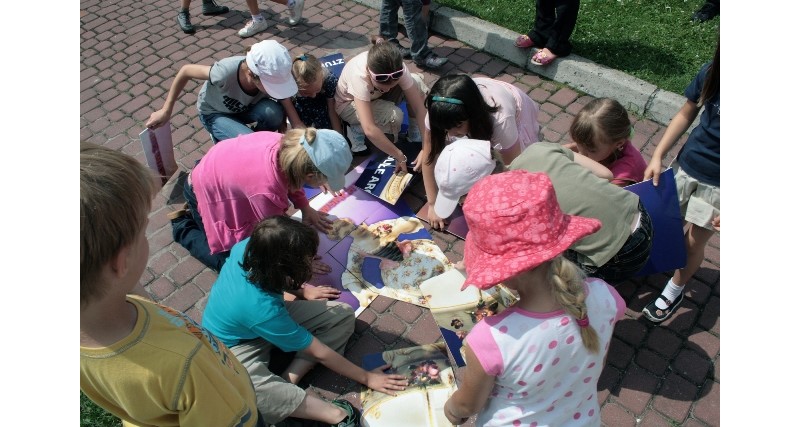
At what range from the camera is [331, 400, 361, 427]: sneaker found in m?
2.62

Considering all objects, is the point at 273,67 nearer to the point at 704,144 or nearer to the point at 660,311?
the point at 704,144

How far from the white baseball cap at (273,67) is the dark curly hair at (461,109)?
1078mm

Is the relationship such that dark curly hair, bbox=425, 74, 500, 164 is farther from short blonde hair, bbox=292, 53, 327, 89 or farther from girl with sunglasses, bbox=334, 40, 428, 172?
short blonde hair, bbox=292, 53, 327, 89

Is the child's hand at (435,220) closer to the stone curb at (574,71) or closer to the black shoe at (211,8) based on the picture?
the stone curb at (574,71)

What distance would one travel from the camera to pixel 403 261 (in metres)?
3.45

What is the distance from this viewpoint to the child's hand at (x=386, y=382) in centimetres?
278

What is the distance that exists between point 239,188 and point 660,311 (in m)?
2.50

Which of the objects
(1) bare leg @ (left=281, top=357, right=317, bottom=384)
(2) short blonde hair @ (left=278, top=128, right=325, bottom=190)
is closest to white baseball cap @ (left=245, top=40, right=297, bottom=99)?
(2) short blonde hair @ (left=278, top=128, right=325, bottom=190)

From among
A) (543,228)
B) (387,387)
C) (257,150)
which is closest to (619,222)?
(543,228)

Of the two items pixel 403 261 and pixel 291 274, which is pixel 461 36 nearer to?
pixel 403 261

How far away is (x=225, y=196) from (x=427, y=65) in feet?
8.60

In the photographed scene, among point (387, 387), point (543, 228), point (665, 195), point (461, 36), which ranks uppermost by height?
point (543, 228)

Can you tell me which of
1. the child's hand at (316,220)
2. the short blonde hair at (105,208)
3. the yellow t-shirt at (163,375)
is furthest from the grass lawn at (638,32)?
the short blonde hair at (105,208)

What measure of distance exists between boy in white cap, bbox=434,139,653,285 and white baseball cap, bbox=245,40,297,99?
1408 mm
